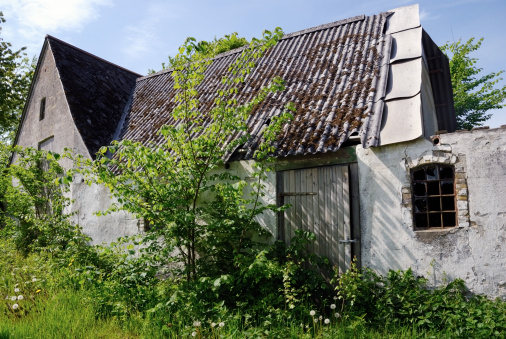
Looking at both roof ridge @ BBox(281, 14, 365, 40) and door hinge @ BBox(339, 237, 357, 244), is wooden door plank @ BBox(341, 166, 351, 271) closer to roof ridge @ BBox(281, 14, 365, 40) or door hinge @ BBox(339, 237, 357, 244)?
door hinge @ BBox(339, 237, 357, 244)

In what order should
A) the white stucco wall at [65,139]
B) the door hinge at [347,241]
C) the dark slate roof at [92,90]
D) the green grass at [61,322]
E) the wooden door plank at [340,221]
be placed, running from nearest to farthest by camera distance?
1. the green grass at [61,322]
2. the door hinge at [347,241]
3. the wooden door plank at [340,221]
4. the white stucco wall at [65,139]
5. the dark slate roof at [92,90]

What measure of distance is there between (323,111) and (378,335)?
13.1ft

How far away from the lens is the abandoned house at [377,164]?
579 cm

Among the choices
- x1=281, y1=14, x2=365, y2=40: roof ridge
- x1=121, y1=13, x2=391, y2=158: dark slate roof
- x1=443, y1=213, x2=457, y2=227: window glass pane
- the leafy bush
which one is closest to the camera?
the leafy bush

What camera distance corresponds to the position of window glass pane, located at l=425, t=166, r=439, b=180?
6.21 metres

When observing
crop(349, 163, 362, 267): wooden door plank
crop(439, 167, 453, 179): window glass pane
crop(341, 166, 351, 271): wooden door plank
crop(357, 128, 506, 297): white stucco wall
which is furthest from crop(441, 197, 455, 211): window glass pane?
crop(341, 166, 351, 271): wooden door plank

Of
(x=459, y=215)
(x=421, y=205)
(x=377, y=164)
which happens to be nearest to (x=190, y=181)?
(x=377, y=164)

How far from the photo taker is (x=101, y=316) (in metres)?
5.98

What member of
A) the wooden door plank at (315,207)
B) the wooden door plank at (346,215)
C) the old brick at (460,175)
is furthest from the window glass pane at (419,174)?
the wooden door plank at (315,207)

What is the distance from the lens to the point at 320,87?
326 inches

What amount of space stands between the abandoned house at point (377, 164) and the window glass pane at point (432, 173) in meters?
0.02

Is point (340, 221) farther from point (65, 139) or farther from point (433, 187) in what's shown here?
point (65, 139)

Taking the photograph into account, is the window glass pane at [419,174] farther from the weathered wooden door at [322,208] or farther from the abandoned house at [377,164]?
the weathered wooden door at [322,208]

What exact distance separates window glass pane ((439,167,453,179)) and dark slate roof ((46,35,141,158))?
8263 mm
